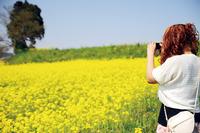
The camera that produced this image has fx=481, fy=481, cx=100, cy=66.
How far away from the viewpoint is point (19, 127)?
4355mm

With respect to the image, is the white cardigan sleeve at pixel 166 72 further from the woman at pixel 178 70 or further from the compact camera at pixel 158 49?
the compact camera at pixel 158 49

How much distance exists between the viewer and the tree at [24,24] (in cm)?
960

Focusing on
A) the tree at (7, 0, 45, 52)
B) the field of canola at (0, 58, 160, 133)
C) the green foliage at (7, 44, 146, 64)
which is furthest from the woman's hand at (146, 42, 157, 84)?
the green foliage at (7, 44, 146, 64)

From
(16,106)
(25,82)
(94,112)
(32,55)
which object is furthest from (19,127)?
A: (32,55)

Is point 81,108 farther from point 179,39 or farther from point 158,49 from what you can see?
point 179,39

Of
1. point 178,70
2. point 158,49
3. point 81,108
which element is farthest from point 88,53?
point 178,70

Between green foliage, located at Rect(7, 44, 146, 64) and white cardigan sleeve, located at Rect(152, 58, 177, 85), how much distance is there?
44.7ft

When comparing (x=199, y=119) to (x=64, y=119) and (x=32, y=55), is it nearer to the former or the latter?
(x=64, y=119)

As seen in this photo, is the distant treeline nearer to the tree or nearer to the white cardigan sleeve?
the tree

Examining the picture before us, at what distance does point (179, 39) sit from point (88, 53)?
14.5 meters

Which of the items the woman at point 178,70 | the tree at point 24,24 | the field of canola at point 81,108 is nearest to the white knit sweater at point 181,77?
the woman at point 178,70

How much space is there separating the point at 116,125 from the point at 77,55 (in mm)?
13052

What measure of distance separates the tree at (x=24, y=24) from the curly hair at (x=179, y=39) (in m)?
6.56

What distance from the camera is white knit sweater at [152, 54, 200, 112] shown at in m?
2.66
